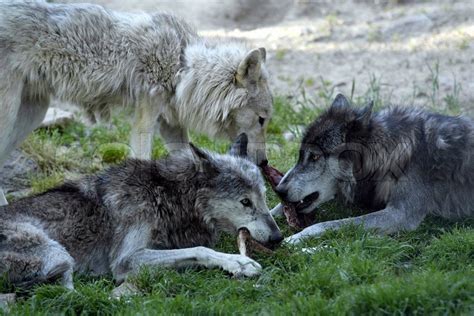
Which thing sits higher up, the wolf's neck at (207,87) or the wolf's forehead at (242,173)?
the wolf's neck at (207,87)

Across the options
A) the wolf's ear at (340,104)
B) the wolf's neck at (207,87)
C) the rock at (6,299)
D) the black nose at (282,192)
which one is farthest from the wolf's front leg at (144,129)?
the rock at (6,299)

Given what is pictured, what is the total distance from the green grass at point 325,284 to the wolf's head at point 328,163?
337 mm

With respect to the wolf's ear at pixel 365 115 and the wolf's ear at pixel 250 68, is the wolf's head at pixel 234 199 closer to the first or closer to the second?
the wolf's ear at pixel 365 115

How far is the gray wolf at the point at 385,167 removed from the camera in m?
6.65

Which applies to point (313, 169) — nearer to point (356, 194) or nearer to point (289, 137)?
point (356, 194)

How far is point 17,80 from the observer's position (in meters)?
7.29

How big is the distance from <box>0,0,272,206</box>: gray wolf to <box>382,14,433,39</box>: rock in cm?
424

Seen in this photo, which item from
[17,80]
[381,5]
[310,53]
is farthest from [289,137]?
[381,5]

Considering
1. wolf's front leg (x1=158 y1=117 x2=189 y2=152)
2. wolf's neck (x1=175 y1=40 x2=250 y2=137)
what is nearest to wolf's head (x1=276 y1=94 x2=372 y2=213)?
wolf's neck (x1=175 y1=40 x2=250 y2=137)

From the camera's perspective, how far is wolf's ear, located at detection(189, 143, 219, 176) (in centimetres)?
610

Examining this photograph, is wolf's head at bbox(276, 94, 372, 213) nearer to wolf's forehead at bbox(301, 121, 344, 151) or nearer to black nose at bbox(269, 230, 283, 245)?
wolf's forehead at bbox(301, 121, 344, 151)

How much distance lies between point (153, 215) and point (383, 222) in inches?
73.2

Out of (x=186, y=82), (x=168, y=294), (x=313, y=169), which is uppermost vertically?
(x=186, y=82)

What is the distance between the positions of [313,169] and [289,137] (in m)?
2.72
